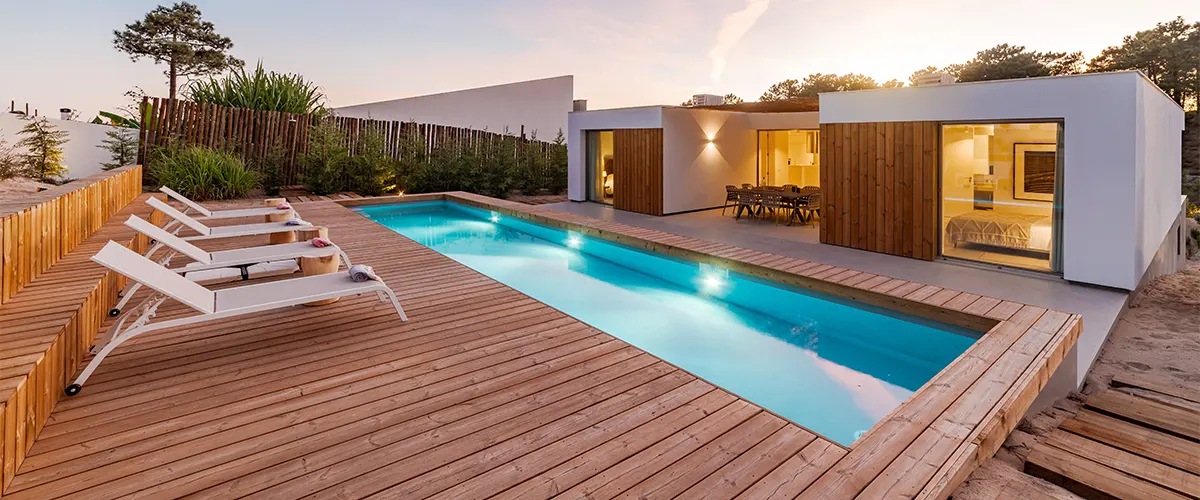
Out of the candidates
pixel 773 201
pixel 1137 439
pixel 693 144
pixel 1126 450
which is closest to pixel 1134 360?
pixel 1137 439

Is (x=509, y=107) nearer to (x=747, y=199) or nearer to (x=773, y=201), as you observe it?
(x=747, y=199)

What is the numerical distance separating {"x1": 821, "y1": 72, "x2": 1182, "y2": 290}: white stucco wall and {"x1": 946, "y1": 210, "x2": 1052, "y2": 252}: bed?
13.1 inches

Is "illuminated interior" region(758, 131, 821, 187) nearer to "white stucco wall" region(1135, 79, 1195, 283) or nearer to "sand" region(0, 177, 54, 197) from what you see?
"white stucco wall" region(1135, 79, 1195, 283)

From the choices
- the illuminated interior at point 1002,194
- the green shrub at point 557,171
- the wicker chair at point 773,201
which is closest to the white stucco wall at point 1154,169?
the illuminated interior at point 1002,194

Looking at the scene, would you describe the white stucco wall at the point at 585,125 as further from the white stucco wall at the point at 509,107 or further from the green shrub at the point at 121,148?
the green shrub at the point at 121,148

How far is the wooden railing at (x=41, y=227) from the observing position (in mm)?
3477

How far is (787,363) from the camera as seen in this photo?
4.55 m

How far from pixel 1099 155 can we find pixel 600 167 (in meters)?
9.08

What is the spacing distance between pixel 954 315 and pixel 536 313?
3.08 m

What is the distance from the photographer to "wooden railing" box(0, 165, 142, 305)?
348 cm

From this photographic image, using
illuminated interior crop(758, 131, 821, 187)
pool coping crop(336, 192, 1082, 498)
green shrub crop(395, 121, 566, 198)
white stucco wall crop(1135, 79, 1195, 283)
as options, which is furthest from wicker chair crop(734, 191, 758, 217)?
green shrub crop(395, 121, 566, 198)

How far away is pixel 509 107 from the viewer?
17969mm

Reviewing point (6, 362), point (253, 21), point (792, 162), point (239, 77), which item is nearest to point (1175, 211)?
point (792, 162)

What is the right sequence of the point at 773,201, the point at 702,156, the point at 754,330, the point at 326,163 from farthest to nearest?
the point at 326,163
the point at 702,156
the point at 773,201
the point at 754,330
